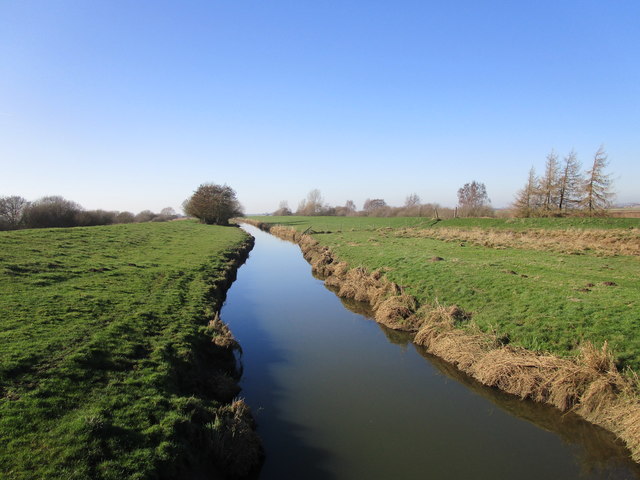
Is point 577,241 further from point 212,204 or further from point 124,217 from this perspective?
point 124,217

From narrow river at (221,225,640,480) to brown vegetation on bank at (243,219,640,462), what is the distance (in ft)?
0.98

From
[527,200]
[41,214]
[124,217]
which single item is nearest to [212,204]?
[124,217]

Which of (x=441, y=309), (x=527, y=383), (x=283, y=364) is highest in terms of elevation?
(x=441, y=309)

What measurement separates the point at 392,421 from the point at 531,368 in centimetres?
401

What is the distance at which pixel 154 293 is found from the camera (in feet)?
43.0

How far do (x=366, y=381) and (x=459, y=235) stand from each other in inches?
986

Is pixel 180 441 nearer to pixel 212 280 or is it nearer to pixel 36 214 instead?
pixel 212 280

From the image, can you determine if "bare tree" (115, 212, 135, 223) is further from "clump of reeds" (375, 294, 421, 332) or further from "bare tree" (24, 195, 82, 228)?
"clump of reeds" (375, 294, 421, 332)

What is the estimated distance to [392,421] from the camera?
299 inches

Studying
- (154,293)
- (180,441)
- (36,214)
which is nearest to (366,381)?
(180,441)

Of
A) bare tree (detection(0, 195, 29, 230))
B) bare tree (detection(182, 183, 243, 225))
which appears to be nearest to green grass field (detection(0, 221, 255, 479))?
bare tree (detection(0, 195, 29, 230))

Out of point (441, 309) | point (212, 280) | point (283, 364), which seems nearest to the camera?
point (283, 364)

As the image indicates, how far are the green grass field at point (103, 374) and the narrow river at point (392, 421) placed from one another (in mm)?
1502

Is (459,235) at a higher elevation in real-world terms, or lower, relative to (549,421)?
higher
